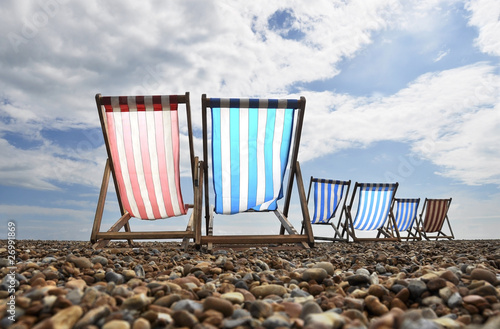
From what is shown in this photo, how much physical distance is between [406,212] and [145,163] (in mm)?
7571

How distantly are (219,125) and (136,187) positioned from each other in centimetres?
130

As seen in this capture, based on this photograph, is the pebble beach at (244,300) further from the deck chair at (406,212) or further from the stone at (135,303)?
the deck chair at (406,212)

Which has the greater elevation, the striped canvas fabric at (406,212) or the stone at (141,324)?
the striped canvas fabric at (406,212)

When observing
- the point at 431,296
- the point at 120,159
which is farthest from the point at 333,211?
the point at 431,296

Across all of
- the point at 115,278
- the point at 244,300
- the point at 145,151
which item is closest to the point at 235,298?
the point at 244,300

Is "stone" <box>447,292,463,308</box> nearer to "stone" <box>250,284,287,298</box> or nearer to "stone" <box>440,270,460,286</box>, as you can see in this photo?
"stone" <box>440,270,460,286</box>

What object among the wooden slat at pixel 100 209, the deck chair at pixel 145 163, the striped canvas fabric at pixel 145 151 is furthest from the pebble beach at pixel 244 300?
the striped canvas fabric at pixel 145 151

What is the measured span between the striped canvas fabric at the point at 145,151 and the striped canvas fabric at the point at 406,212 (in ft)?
22.4

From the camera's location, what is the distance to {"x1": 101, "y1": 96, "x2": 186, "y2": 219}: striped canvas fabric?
4008mm

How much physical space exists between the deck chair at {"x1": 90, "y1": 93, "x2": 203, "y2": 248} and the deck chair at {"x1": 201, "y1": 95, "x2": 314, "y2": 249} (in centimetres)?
30

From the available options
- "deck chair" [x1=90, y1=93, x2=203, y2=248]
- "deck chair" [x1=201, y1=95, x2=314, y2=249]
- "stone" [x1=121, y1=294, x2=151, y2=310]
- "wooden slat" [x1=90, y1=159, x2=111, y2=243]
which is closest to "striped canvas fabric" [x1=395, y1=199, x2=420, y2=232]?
"deck chair" [x1=201, y1=95, x2=314, y2=249]

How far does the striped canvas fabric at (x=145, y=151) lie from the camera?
4.01 m

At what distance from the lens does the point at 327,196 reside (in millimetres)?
7559

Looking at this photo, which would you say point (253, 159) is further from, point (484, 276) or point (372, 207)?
point (372, 207)
